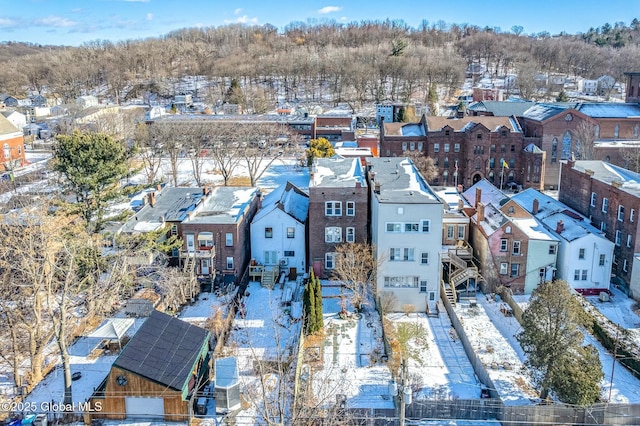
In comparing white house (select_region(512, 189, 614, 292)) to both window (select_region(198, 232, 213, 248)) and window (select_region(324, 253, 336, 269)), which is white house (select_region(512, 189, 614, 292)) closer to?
window (select_region(324, 253, 336, 269))

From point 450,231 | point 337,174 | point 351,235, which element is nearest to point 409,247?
point 351,235

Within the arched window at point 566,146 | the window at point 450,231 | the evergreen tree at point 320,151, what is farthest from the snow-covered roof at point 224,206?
the arched window at point 566,146

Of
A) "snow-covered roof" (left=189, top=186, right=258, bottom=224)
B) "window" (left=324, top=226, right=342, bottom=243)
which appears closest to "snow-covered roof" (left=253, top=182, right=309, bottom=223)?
"snow-covered roof" (left=189, top=186, right=258, bottom=224)

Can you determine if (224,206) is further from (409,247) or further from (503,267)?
(503,267)

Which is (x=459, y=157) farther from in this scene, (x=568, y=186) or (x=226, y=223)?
(x=226, y=223)

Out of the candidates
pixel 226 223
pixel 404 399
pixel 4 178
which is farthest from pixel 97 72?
pixel 404 399
